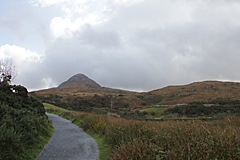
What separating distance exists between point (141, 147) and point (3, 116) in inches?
286

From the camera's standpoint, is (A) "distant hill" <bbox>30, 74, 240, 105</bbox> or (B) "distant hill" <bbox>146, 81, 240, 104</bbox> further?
(A) "distant hill" <bbox>30, 74, 240, 105</bbox>

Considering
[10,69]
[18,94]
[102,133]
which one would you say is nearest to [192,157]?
[102,133]

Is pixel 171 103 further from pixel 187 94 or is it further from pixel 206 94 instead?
pixel 187 94

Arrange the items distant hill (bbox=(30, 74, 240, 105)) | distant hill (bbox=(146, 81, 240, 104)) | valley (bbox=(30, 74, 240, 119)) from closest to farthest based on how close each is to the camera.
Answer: valley (bbox=(30, 74, 240, 119))
distant hill (bbox=(146, 81, 240, 104))
distant hill (bbox=(30, 74, 240, 105))

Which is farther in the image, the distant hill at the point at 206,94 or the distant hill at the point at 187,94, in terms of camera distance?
the distant hill at the point at 187,94

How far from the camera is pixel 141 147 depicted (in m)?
4.56

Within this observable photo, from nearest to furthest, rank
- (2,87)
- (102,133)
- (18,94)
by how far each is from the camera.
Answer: (102,133) < (2,87) < (18,94)

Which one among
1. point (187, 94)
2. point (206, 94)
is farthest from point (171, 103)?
point (187, 94)

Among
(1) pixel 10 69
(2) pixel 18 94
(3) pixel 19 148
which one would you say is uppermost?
(1) pixel 10 69

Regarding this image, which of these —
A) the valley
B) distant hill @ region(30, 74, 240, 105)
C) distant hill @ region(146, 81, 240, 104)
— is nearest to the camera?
the valley

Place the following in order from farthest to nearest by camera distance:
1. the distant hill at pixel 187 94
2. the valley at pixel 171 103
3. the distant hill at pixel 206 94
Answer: the distant hill at pixel 187 94 < the distant hill at pixel 206 94 < the valley at pixel 171 103

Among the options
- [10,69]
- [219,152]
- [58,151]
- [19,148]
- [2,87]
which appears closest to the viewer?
[219,152]

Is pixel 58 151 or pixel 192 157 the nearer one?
pixel 192 157

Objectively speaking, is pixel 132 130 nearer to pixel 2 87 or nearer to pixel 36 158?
pixel 36 158
